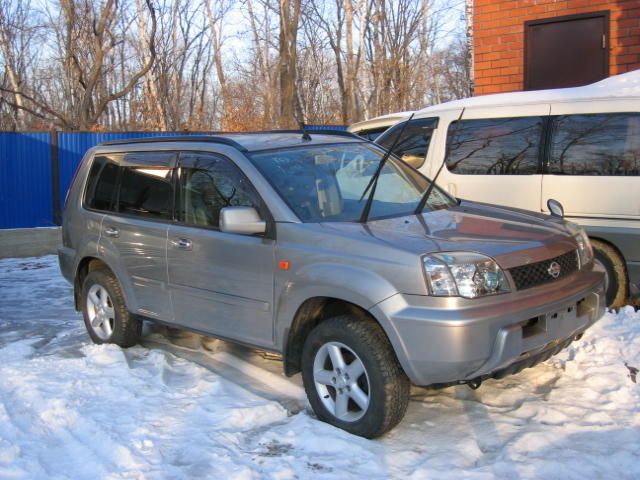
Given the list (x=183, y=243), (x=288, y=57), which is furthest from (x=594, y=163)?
(x=288, y=57)

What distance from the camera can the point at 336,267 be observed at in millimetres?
3949

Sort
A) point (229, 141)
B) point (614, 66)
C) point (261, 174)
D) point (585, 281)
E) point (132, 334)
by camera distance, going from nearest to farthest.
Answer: point (585, 281)
point (261, 174)
point (229, 141)
point (132, 334)
point (614, 66)

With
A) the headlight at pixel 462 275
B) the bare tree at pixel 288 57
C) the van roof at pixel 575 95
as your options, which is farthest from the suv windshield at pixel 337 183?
the bare tree at pixel 288 57

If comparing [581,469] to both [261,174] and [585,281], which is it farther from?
[261,174]

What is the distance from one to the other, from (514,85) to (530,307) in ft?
28.6

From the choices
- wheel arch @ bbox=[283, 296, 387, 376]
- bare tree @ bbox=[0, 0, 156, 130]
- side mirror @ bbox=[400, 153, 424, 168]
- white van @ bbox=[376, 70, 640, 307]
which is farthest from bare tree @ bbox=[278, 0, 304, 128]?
wheel arch @ bbox=[283, 296, 387, 376]

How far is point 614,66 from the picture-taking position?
10.7m

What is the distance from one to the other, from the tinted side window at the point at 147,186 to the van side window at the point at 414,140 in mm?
2731

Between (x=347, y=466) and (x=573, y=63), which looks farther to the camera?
(x=573, y=63)

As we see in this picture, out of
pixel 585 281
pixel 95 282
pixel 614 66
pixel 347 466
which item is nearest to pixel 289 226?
pixel 347 466

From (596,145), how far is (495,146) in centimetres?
→ 98

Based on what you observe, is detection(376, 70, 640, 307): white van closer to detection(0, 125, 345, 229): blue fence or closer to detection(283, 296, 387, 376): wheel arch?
detection(283, 296, 387, 376): wheel arch

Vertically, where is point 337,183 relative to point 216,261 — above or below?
above

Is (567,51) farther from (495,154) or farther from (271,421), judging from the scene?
(271,421)
